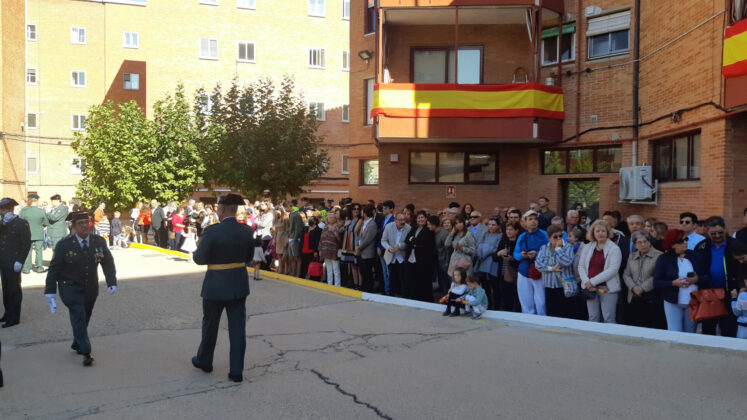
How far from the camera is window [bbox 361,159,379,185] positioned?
20666 mm

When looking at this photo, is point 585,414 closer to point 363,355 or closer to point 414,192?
point 363,355

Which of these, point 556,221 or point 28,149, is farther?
point 28,149

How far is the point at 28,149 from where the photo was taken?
39.2m

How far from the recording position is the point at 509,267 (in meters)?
9.68

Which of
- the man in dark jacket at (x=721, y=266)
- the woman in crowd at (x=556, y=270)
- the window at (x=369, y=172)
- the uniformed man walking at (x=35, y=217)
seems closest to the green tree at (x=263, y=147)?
the window at (x=369, y=172)

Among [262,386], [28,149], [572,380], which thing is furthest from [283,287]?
[28,149]

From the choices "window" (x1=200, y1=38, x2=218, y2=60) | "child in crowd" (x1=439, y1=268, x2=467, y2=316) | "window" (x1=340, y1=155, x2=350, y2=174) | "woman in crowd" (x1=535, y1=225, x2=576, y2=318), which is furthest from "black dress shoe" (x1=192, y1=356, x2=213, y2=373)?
"window" (x1=200, y1=38, x2=218, y2=60)

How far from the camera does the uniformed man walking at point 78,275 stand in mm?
6772

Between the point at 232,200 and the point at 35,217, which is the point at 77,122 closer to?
the point at 35,217

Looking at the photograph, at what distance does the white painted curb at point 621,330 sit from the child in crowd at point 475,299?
0.24 metres

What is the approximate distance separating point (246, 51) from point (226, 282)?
36318 millimetres

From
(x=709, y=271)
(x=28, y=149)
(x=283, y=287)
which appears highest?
(x=28, y=149)

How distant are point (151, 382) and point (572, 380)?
4.38 metres

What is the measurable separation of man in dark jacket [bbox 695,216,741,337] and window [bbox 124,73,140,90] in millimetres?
39677
